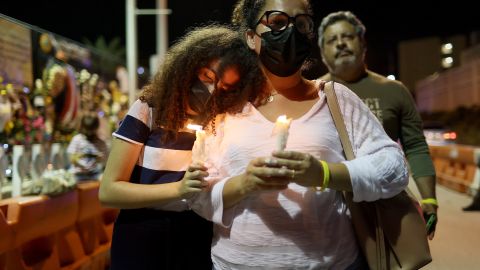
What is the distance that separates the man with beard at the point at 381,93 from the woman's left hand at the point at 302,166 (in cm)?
178

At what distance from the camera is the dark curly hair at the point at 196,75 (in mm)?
2270

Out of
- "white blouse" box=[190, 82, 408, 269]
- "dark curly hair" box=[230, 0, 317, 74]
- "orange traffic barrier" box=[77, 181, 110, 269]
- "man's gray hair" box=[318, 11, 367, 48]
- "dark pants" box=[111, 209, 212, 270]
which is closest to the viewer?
"white blouse" box=[190, 82, 408, 269]

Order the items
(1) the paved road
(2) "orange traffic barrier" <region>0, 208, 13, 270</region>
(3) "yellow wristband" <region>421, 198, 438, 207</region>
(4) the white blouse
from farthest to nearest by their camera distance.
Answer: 1. (1) the paved road
2. (2) "orange traffic barrier" <region>0, 208, 13, 270</region>
3. (3) "yellow wristband" <region>421, 198, 438, 207</region>
4. (4) the white blouse

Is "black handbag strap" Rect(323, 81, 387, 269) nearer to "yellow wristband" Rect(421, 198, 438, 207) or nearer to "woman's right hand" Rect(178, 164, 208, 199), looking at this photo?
"woman's right hand" Rect(178, 164, 208, 199)

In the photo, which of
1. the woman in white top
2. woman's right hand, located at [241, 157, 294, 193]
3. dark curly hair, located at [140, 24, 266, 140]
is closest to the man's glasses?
the woman in white top

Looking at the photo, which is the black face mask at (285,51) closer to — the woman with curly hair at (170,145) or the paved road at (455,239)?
the woman with curly hair at (170,145)

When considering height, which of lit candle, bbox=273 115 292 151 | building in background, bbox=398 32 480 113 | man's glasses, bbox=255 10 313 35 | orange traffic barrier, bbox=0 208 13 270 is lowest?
orange traffic barrier, bbox=0 208 13 270

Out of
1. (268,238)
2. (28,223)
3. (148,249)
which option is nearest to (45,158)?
(28,223)

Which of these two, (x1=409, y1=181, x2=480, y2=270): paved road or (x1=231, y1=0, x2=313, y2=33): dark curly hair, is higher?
(x1=231, y1=0, x2=313, y2=33): dark curly hair

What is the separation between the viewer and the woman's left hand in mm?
1733

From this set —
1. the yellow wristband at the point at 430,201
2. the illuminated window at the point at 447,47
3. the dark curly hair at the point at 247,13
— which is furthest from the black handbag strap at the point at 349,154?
the illuminated window at the point at 447,47

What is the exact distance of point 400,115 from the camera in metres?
3.58

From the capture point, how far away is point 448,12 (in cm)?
1479

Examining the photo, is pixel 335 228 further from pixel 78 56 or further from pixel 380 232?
pixel 78 56
